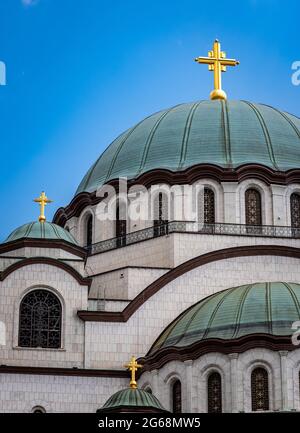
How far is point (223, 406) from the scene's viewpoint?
38312 mm

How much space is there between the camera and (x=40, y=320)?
137ft

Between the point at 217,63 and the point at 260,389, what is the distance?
807 inches

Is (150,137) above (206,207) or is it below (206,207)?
above

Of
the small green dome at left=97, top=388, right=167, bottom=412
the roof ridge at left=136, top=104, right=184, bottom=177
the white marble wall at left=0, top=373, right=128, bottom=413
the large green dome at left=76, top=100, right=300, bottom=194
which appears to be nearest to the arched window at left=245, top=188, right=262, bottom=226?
the large green dome at left=76, top=100, right=300, bottom=194

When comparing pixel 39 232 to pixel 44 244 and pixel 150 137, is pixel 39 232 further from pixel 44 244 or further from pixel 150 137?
pixel 150 137

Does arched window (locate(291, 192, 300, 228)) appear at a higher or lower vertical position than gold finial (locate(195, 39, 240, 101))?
lower

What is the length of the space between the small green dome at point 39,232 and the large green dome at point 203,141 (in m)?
5.42

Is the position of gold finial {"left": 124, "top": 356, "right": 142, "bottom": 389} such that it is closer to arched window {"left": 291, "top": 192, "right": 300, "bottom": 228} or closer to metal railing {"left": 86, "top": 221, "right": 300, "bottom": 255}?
metal railing {"left": 86, "top": 221, "right": 300, "bottom": 255}

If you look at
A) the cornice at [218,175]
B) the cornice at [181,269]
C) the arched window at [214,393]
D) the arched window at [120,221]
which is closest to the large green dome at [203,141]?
the cornice at [218,175]

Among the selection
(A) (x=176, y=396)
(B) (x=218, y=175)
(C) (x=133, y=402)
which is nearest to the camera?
(C) (x=133, y=402)

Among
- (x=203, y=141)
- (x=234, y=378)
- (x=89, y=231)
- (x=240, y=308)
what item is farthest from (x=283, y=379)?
(x=89, y=231)

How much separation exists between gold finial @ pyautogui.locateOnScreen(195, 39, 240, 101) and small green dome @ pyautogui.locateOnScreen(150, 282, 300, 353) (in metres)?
14.9

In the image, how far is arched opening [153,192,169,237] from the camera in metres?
47.1

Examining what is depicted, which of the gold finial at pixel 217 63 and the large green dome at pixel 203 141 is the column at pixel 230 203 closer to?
the large green dome at pixel 203 141
